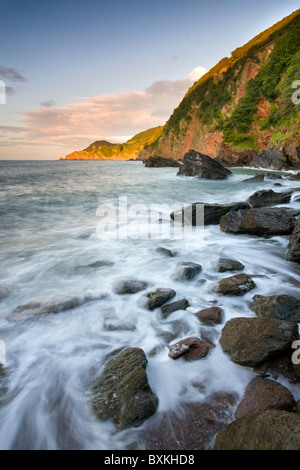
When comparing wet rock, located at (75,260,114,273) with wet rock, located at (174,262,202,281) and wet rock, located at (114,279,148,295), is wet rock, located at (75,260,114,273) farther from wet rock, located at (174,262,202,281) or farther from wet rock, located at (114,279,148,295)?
wet rock, located at (174,262,202,281)

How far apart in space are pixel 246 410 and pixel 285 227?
16.9ft

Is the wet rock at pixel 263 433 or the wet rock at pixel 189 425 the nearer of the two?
the wet rock at pixel 263 433

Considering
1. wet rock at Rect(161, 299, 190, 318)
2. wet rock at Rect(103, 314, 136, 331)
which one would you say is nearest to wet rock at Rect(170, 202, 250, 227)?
wet rock at Rect(161, 299, 190, 318)

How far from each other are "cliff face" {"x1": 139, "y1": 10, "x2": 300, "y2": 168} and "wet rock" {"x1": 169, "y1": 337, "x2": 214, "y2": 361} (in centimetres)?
2746

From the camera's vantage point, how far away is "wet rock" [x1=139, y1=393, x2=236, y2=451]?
1.70 metres

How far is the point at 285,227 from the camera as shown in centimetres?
591

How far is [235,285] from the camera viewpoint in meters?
3.52

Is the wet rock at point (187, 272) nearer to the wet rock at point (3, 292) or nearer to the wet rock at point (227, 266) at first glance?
the wet rock at point (227, 266)

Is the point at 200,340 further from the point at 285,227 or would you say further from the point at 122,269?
the point at 285,227

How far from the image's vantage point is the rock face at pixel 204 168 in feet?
80.7

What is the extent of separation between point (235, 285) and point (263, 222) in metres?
3.26

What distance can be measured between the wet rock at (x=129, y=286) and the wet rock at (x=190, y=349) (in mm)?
1372

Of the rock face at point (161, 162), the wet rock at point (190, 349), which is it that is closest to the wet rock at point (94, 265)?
the wet rock at point (190, 349)
